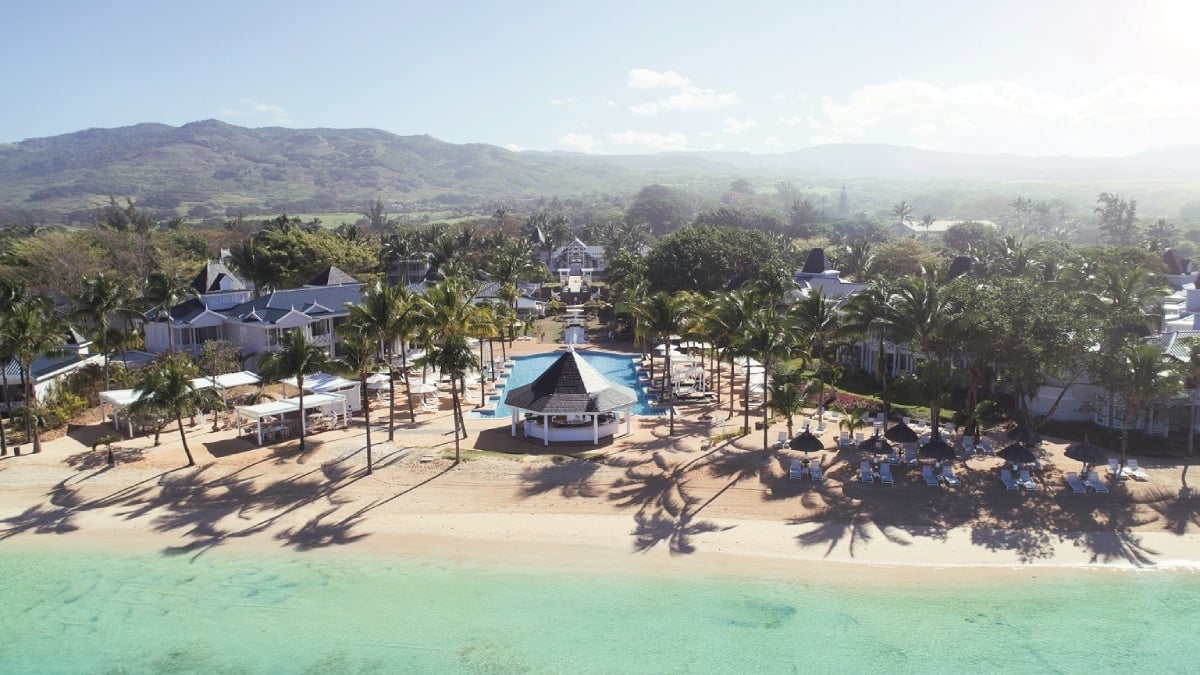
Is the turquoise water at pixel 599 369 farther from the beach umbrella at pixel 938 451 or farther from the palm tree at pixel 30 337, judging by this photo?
the palm tree at pixel 30 337

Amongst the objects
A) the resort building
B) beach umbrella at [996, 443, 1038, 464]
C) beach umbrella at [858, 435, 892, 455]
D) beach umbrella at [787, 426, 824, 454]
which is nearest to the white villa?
the resort building

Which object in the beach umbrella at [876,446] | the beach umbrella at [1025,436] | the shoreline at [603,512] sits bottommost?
the shoreline at [603,512]

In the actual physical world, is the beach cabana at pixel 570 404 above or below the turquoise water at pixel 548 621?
above

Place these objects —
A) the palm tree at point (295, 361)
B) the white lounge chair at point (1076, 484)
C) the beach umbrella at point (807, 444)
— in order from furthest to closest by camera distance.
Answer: the palm tree at point (295, 361) → the beach umbrella at point (807, 444) → the white lounge chair at point (1076, 484)

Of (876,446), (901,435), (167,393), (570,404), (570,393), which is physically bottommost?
(876,446)

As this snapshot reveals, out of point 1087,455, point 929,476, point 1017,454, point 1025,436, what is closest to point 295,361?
point 929,476

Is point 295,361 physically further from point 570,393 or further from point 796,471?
point 796,471

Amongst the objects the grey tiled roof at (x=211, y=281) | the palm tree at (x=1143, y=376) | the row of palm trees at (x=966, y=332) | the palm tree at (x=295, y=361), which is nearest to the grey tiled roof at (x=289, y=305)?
the grey tiled roof at (x=211, y=281)
